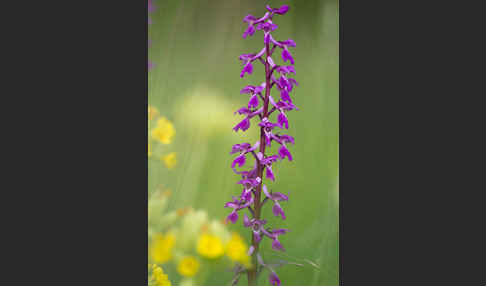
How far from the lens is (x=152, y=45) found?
3682mm

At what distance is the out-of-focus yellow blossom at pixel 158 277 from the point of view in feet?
11.9

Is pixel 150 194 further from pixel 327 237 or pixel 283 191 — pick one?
pixel 327 237

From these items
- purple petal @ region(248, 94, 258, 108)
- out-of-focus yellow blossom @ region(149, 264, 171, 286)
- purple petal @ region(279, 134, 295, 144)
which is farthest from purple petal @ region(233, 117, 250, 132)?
out-of-focus yellow blossom @ region(149, 264, 171, 286)

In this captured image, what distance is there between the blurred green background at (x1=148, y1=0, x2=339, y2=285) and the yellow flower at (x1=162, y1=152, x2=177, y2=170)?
0.13 feet

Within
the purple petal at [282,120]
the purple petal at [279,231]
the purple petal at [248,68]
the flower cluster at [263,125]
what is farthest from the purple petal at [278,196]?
the purple petal at [248,68]

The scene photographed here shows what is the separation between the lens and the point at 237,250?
3.48m

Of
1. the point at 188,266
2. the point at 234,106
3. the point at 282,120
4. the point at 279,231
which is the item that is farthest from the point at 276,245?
the point at 234,106

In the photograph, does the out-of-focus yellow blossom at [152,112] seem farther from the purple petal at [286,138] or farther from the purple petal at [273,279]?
the purple petal at [273,279]

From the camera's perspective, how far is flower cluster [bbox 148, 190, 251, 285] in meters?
3.47

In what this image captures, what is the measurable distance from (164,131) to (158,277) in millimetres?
1030

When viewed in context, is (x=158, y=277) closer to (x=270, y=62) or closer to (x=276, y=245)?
(x=276, y=245)

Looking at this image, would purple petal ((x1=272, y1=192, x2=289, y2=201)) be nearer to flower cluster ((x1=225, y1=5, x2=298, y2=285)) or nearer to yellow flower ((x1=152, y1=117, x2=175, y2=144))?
flower cluster ((x1=225, y1=5, x2=298, y2=285))

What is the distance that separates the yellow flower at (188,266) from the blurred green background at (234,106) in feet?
0.43

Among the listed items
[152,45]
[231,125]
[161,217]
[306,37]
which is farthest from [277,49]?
[161,217]
